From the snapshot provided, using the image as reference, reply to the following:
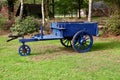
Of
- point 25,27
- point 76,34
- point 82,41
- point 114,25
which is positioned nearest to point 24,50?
point 76,34

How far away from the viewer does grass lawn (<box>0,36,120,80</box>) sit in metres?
6.35

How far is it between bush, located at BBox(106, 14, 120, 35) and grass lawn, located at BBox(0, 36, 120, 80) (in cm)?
301

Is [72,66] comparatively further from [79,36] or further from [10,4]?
[10,4]

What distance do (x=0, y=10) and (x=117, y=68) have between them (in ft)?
52.3

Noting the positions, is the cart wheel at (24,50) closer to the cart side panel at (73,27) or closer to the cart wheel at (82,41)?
the cart side panel at (73,27)

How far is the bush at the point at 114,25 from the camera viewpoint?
13.0 metres

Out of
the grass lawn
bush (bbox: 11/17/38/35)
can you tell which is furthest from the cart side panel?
bush (bbox: 11/17/38/35)

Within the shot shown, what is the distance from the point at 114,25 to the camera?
13.0m

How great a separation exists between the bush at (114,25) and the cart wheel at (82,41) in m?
3.80

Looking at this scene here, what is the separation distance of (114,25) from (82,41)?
4112 millimetres

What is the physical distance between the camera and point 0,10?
21.3 m

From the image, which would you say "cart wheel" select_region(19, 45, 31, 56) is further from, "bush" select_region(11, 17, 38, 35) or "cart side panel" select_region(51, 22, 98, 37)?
"bush" select_region(11, 17, 38, 35)

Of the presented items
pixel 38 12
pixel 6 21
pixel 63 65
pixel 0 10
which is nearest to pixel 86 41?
pixel 63 65

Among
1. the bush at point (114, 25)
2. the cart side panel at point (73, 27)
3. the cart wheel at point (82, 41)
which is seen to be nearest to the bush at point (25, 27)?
the bush at point (114, 25)
